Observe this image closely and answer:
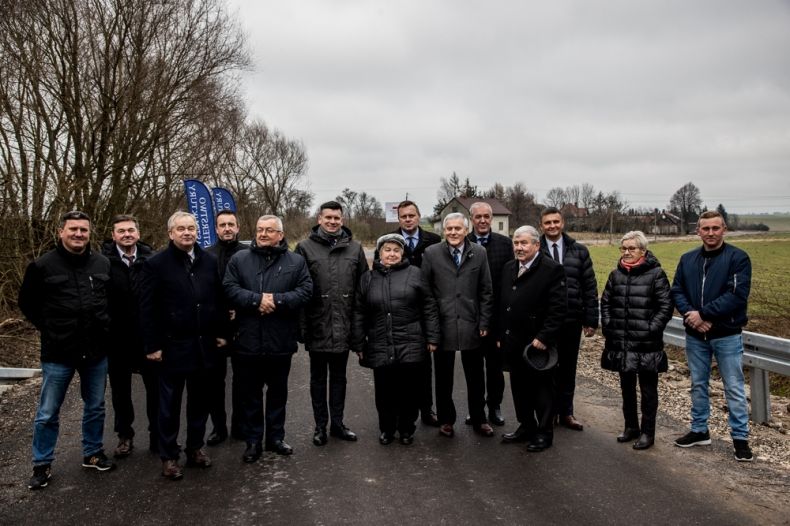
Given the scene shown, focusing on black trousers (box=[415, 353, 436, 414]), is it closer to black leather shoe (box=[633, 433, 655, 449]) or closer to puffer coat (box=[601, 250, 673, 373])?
puffer coat (box=[601, 250, 673, 373])

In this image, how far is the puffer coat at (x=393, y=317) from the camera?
549cm

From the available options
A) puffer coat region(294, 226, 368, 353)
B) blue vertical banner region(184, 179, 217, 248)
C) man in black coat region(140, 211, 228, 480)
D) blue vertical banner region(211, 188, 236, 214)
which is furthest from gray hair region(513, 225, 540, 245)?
blue vertical banner region(211, 188, 236, 214)

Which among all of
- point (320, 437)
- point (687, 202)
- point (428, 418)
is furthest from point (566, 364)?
point (687, 202)

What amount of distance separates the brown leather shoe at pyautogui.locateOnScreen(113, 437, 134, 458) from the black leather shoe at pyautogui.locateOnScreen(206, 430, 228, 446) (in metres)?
0.66

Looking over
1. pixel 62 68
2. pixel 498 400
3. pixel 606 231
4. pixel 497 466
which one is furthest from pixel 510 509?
pixel 606 231

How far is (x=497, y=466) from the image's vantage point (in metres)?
4.77

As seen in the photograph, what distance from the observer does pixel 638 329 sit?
5.33 metres

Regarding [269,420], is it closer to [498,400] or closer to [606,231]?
[498,400]

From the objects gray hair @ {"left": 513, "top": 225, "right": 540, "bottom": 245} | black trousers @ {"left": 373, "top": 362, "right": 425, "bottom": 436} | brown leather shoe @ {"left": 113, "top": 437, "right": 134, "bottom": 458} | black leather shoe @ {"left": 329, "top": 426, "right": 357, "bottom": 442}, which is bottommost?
black leather shoe @ {"left": 329, "top": 426, "right": 357, "bottom": 442}

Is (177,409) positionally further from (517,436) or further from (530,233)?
(530,233)

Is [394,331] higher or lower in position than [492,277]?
lower

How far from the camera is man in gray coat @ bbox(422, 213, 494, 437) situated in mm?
5660

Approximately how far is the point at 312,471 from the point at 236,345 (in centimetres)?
130

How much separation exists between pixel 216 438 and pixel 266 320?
130 centimetres
